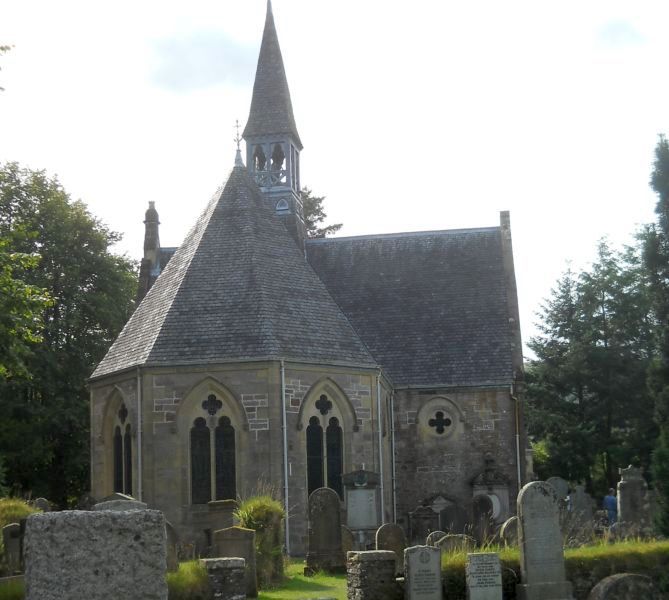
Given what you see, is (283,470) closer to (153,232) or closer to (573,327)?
(153,232)

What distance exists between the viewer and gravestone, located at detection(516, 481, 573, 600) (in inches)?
602

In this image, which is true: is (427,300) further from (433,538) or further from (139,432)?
(433,538)

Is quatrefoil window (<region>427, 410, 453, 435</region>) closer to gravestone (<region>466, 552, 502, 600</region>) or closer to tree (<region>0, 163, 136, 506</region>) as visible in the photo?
tree (<region>0, 163, 136, 506</region>)

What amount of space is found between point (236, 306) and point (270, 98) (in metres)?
15.2

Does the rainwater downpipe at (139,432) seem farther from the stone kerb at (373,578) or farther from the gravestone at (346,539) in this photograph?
the stone kerb at (373,578)

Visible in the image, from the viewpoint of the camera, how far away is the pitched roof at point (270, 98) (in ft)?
130

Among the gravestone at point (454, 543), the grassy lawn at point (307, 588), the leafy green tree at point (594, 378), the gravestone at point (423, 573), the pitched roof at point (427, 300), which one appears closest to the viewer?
the gravestone at point (423, 573)

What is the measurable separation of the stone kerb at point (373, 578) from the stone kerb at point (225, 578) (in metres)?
1.68

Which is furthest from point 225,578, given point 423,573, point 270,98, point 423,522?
point 270,98

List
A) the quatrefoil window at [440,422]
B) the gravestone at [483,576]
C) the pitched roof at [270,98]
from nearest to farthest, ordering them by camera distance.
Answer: the gravestone at [483,576] < the quatrefoil window at [440,422] < the pitched roof at [270,98]

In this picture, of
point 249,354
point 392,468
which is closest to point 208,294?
point 249,354

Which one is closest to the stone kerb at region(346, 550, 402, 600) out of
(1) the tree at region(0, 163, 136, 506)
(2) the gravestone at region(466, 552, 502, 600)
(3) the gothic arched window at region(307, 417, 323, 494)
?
(2) the gravestone at region(466, 552, 502, 600)

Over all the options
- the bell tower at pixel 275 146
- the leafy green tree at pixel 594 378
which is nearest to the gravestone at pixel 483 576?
the bell tower at pixel 275 146

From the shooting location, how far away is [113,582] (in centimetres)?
730
